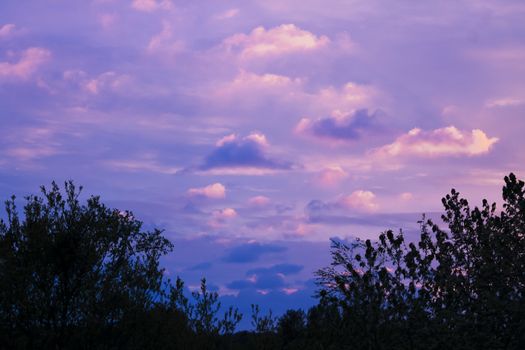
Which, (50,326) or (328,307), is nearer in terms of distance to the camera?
(50,326)

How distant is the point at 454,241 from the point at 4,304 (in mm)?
19151

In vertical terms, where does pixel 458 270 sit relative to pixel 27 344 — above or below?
above

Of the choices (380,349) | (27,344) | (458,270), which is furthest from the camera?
(458,270)

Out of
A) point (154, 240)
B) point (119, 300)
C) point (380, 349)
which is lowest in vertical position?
point (380, 349)

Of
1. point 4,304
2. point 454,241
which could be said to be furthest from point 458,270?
point 4,304

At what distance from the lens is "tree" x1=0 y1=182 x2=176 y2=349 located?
28.2 meters

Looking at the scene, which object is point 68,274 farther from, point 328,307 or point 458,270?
point 458,270

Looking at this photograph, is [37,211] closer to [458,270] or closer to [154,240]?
[154,240]

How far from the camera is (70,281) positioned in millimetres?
29000

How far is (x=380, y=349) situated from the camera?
29953 mm

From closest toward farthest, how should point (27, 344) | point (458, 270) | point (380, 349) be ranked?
point (27, 344), point (380, 349), point (458, 270)

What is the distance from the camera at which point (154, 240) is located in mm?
31859

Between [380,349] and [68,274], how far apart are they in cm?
1257

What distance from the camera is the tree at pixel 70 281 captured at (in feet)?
92.6
